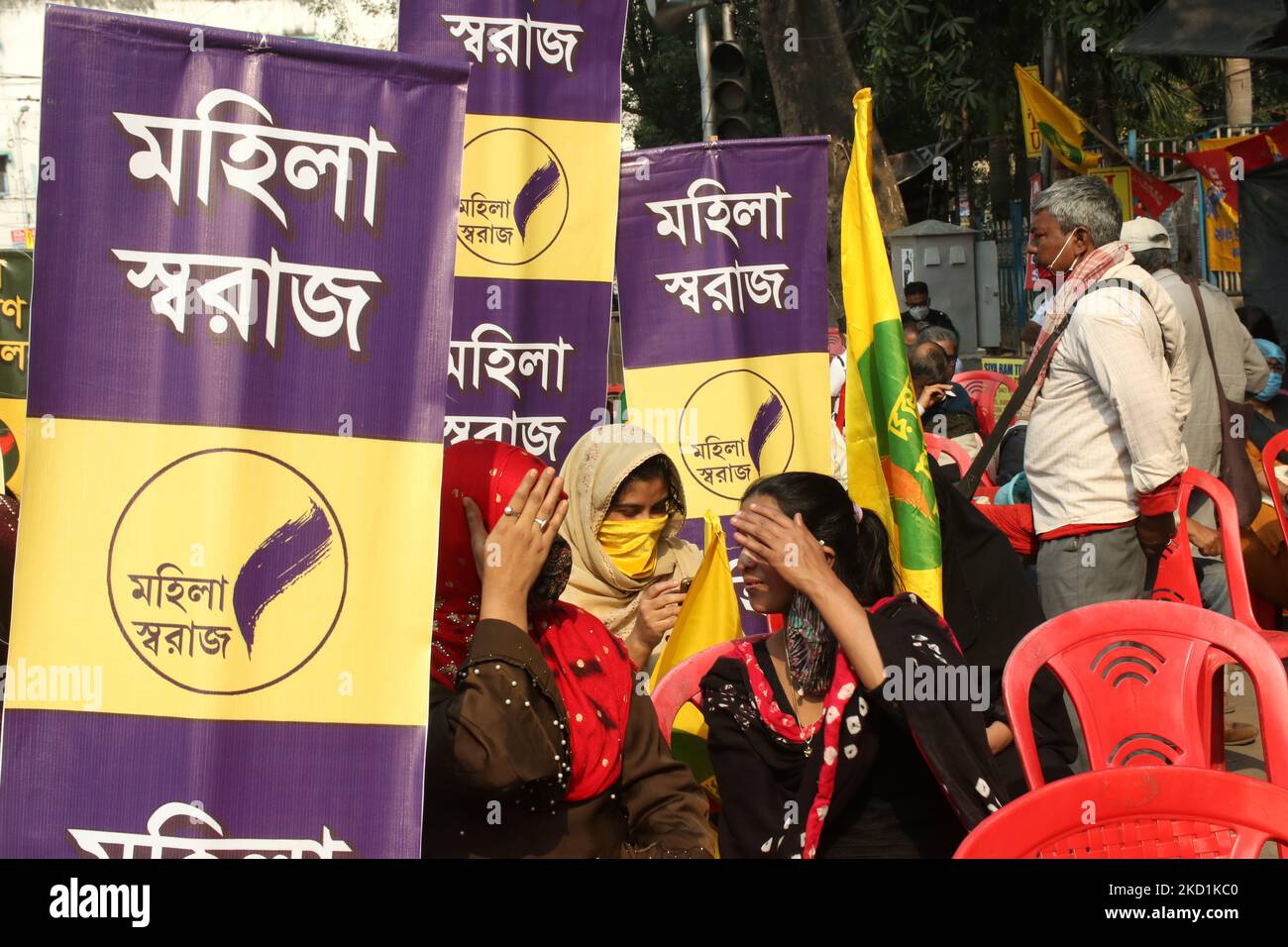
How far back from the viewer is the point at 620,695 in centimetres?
275

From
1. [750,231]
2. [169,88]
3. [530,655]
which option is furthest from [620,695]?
[750,231]

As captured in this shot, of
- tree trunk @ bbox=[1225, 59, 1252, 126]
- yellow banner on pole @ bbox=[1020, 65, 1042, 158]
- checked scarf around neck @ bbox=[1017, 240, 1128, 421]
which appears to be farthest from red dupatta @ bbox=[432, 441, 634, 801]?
tree trunk @ bbox=[1225, 59, 1252, 126]

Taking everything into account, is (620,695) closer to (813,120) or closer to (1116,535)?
(1116,535)

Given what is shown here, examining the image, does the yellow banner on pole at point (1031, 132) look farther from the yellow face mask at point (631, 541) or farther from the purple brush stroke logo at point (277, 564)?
the purple brush stroke logo at point (277, 564)

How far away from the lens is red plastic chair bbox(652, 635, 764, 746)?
326 centimetres

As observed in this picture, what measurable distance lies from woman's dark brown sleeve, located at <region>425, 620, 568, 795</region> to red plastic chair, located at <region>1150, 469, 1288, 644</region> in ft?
9.08

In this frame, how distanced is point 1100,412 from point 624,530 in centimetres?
158

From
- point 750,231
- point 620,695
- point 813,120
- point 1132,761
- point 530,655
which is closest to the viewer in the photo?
point 530,655

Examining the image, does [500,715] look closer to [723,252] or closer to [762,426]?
[762,426]

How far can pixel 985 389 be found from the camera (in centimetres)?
905

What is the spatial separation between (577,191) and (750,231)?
922 mm

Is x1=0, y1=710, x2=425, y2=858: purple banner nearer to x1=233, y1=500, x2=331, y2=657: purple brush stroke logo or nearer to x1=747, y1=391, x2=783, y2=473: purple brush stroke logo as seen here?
x1=233, y1=500, x2=331, y2=657: purple brush stroke logo

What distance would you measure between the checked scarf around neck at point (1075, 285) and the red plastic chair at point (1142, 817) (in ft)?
7.66
